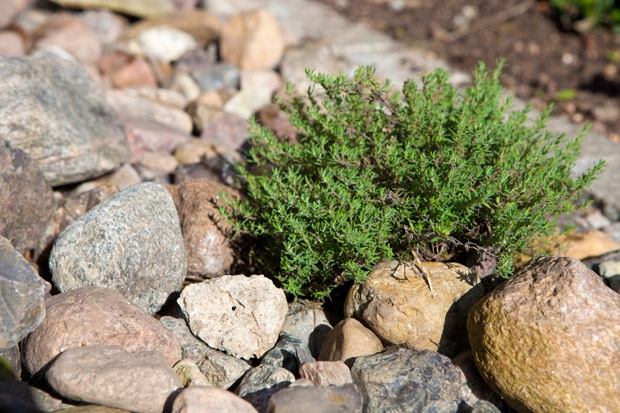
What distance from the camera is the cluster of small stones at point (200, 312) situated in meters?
3.45

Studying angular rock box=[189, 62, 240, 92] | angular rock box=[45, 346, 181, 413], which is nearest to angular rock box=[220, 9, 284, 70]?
angular rock box=[189, 62, 240, 92]

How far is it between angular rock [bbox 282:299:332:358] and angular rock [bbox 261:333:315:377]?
0.18 meters

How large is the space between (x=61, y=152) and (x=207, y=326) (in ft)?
6.97

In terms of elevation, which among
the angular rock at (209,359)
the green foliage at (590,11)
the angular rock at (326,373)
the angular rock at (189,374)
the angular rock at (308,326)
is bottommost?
the angular rock at (308,326)

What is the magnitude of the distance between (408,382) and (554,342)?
0.85m

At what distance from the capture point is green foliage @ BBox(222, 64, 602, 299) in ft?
12.7

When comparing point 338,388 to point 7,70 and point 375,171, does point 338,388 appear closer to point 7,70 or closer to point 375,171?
point 375,171

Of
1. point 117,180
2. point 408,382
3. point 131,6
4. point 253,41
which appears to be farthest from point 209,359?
point 131,6

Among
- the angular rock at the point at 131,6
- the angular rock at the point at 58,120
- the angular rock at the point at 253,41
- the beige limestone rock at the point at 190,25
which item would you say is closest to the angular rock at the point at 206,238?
the angular rock at the point at 58,120

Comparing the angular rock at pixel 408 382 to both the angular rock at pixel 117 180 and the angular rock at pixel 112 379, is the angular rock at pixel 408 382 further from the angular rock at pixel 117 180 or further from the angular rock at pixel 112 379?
the angular rock at pixel 117 180

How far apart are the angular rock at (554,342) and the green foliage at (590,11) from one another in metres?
6.56

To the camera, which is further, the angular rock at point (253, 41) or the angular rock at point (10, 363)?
the angular rock at point (253, 41)

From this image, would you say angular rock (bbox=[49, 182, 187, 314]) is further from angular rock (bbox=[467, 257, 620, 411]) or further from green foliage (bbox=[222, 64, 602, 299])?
angular rock (bbox=[467, 257, 620, 411])

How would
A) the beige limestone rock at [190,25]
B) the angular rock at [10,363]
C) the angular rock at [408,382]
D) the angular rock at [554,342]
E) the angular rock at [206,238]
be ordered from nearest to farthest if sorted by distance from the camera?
the angular rock at [554,342] < the angular rock at [10,363] < the angular rock at [408,382] < the angular rock at [206,238] < the beige limestone rock at [190,25]
